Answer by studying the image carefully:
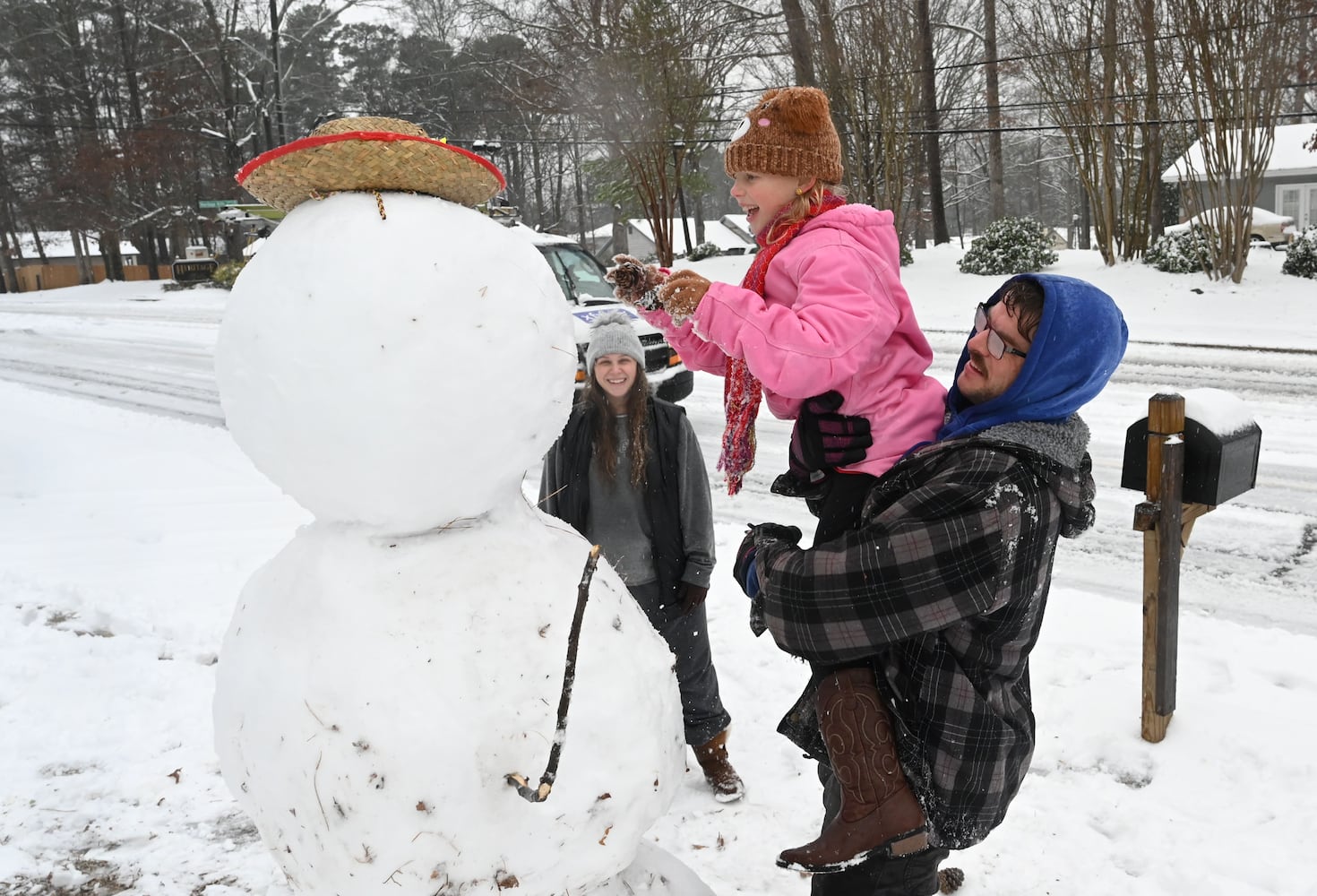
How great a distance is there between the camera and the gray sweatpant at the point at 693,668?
3.33m

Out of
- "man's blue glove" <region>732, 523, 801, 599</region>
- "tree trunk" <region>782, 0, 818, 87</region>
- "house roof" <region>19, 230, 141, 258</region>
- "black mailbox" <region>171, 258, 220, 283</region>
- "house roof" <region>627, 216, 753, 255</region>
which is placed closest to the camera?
"man's blue glove" <region>732, 523, 801, 599</region>

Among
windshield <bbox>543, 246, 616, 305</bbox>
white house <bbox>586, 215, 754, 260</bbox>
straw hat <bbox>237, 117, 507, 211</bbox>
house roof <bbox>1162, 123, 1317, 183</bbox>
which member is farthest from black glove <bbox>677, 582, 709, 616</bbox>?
white house <bbox>586, 215, 754, 260</bbox>

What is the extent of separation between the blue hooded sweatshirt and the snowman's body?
0.86m

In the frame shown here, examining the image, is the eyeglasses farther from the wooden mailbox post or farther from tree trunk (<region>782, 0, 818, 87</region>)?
tree trunk (<region>782, 0, 818, 87</region>)

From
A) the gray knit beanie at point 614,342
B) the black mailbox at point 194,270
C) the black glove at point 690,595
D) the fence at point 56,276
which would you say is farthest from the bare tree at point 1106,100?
the fence at point 56,276

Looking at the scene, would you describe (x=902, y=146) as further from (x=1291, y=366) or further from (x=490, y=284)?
(x=490, y=284)

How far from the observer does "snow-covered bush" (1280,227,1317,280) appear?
44.4 ft

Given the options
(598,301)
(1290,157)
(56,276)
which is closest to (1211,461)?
(598,301)

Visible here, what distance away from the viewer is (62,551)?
18.7 ft

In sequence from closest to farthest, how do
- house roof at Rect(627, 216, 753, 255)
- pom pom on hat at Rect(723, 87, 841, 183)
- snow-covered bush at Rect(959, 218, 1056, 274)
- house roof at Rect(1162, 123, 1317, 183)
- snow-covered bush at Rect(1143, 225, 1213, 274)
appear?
1. pom pom on hat at Rect(723, 87, 841, 183)
2. snow-covered bush at Rect(1143, 225, 1213, 274)
3. snow-covered bush at Rect(959, 218, 1056, 274)
4. house roof at Rect(1162, 123, 1317, 183)
5. house roof at Rect(627, 216, 753, 255)

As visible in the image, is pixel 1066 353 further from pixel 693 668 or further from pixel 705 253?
pixel 705 253

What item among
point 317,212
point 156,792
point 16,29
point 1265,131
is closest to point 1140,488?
point 317,212

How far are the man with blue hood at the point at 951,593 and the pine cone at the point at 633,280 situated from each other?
64 cm

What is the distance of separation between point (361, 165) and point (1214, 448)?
3051 millimetres
